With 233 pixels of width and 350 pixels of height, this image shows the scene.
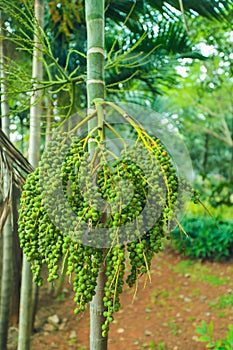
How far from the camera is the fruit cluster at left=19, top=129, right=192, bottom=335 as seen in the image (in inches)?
38.1

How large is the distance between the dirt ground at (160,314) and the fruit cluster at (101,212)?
2378mm

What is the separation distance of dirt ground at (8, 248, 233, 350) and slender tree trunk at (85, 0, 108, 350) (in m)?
2.05

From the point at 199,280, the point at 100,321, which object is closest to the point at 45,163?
the point at 100,321

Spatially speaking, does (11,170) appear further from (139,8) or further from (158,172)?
(139,8)

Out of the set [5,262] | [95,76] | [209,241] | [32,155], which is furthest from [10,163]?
[209,241]

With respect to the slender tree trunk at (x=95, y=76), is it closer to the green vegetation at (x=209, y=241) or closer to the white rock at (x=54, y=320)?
the white rock at (x=54, y=320)

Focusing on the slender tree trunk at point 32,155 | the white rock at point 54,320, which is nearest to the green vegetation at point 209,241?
the white rock at point 54,320

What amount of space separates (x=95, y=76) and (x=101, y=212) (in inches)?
19.9

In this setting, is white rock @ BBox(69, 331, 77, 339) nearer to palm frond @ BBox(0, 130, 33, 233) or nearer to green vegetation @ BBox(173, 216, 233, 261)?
green vegetation @ BBox(173, 216, 233, 261)

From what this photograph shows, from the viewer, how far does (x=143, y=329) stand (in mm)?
4129

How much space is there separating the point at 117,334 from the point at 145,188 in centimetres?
338

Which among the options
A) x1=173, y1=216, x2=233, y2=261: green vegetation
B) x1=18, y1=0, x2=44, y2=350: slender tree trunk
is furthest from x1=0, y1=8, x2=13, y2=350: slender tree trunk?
x1=173, y1=216, x2=233, y2=261: green vegetation

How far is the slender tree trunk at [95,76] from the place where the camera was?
124 cm

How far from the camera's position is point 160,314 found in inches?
175
